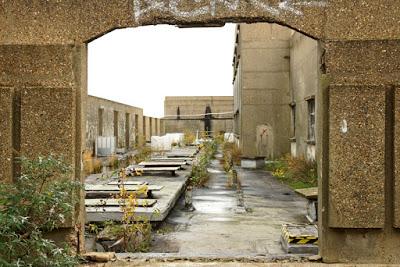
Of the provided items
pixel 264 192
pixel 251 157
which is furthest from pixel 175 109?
pixel 264 192

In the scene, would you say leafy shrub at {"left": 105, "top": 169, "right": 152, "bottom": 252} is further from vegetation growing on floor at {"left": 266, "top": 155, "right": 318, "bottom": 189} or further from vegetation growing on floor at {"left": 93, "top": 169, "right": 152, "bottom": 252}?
vegetation growing on floor at {"left": 266, "top": 155, "right": 318, "bottom": 189}

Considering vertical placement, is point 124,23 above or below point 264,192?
above

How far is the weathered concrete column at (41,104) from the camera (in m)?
4.36

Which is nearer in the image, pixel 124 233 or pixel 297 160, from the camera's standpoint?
pixel 124 233

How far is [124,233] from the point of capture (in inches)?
228

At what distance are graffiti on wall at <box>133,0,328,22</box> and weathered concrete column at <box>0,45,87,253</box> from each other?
70 centimetres

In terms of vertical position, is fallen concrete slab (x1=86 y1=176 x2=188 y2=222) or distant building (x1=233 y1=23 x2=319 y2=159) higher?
distant building (x1=233 y1=23 x2=319 y2=159)

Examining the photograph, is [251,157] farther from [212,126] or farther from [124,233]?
[212,126]

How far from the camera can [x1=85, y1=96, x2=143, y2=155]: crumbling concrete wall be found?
58.9 feet

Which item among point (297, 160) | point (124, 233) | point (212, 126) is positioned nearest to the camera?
point (124, 233)

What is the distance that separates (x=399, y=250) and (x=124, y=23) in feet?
10.7

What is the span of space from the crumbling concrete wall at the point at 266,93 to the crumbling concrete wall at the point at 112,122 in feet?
19.3

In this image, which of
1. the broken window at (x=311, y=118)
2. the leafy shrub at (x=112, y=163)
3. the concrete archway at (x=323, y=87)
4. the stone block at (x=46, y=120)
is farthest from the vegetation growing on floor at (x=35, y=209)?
the leafy shrub at (x=112, y=163)

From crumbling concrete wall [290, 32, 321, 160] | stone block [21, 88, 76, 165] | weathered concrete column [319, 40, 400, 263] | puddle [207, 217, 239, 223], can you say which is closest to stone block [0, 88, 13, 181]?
stone block [21, 88, 76, 165]
